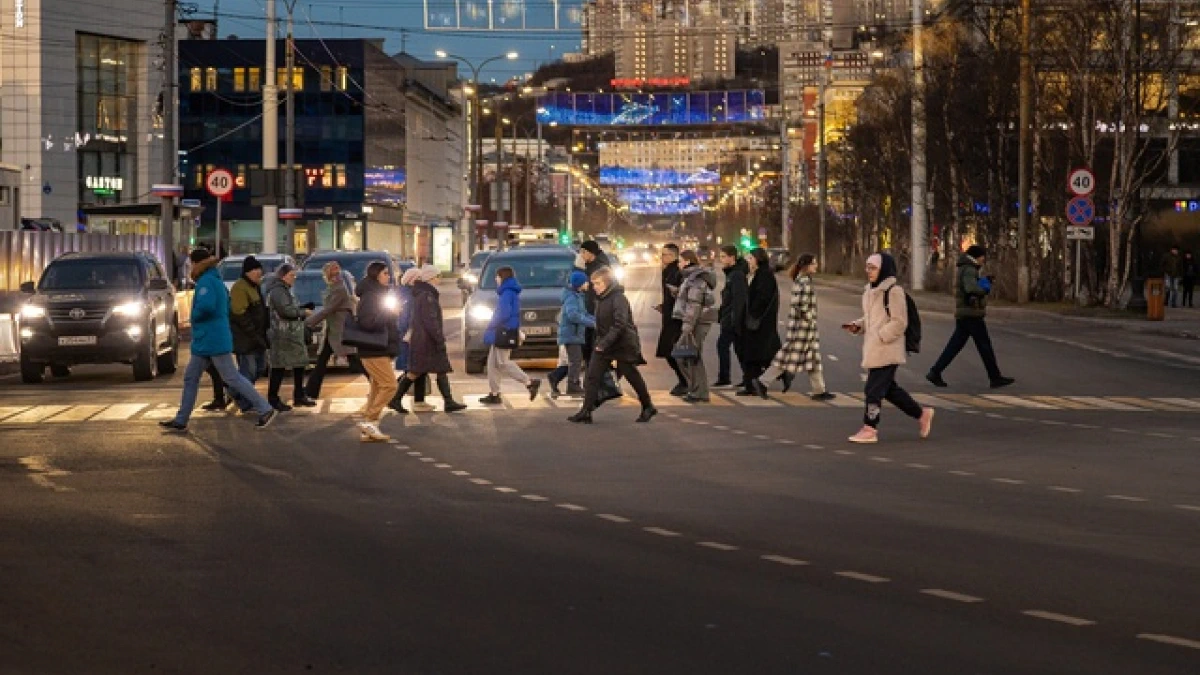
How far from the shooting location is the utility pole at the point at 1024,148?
52497 mm

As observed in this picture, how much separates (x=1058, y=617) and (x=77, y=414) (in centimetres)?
1576

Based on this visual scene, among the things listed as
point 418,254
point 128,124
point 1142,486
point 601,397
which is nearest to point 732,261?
point 601,397

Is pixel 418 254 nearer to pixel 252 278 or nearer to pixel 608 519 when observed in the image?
pixel 252 278

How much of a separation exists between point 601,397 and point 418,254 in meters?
92.8

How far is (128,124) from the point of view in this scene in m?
95.9

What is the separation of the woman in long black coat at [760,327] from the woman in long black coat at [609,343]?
3.47 m

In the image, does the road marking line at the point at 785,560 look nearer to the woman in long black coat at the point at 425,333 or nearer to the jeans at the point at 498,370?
the woman in long black coat at the point at 425,333

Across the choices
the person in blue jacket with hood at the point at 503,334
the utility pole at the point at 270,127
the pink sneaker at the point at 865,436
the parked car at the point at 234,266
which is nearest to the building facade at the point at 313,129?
the utility pole at the point at 270,127

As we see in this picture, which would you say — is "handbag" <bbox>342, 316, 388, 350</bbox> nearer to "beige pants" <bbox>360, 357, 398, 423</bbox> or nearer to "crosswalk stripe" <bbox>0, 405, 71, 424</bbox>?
"beige pants" <bbox>360, 357, 398, 423</bbox>

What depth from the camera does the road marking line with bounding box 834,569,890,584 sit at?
10.7m

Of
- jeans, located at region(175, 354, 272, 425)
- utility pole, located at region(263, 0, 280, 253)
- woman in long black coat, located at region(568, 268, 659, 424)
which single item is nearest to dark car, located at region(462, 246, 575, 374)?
woman in long black coat, located at region(568, 268, 659, 424)

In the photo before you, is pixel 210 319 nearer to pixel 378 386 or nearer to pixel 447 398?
pixel 378 386

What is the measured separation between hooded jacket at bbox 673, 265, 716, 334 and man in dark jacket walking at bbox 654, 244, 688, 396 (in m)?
0.52

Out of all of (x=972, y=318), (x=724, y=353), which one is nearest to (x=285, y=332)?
(x=724, y=353)
